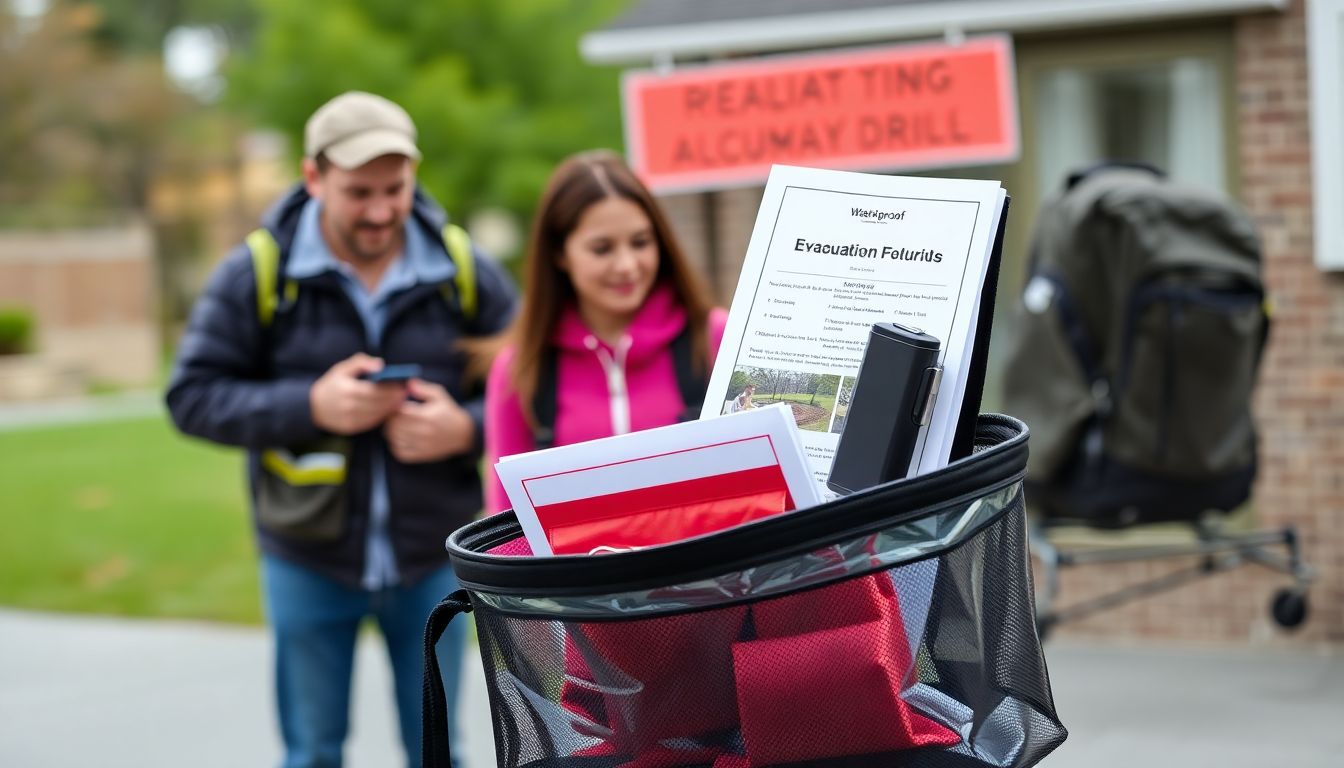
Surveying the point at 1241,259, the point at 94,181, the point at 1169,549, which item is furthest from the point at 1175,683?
the point at 94,181

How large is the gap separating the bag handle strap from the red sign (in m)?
4.01

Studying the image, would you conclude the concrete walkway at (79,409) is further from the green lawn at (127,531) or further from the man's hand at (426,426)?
the man's hand at (426,426)

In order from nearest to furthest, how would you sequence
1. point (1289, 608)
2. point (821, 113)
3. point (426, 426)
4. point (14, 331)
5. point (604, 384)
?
point (604, 384)
point (426, 426)
point (821, 113)
point (1289, 608)
point (14, 331)

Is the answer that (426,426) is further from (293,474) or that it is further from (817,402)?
(817,402)

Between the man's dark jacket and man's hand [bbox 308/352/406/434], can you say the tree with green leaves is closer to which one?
the man's dark jacket

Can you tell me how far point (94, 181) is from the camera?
139 ft

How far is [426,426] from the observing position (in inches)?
154

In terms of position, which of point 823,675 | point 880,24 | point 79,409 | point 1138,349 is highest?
point 880,24

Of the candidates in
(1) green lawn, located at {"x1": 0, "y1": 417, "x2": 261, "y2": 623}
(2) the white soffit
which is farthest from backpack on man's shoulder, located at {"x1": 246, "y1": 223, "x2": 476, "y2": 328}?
(1) green lawn, located at {"x1": 0, "y1": 417, "x2": 261, "y2": 623}

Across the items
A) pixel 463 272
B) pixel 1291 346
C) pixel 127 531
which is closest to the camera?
pixel 463 272

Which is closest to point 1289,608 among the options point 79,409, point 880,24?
point 880,24

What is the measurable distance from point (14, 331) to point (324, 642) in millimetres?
23595

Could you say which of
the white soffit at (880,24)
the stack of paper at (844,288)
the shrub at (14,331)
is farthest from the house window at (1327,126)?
the shrub at (14,331)

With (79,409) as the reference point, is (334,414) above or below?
above
